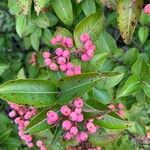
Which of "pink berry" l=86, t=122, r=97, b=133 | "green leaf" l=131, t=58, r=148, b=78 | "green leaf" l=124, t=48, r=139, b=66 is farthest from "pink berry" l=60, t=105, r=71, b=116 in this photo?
"green leaf" l=124, t=48, r=139, b=66

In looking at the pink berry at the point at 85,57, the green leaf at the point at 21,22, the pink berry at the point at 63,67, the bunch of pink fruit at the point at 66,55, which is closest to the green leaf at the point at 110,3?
the bunch of pink fruit at the point at 66,55

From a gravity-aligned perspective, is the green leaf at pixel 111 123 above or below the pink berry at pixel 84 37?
below

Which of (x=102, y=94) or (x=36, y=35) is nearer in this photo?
(x=102, y=94)

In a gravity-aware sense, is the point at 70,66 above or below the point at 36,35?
above

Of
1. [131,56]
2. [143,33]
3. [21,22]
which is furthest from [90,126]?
[143,33]

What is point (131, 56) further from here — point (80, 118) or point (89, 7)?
point (80, 118)

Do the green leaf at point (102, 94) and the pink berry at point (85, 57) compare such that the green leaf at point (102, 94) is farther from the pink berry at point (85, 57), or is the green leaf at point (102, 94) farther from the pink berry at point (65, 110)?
the pink berry at point (65, 110)
